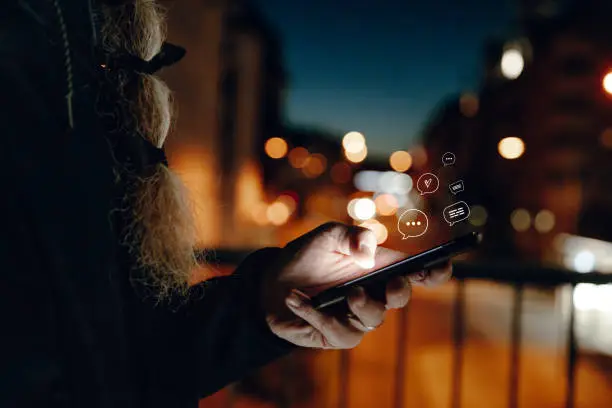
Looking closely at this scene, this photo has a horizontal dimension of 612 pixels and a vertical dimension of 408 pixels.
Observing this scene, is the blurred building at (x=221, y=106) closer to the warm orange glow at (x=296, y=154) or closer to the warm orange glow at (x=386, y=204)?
the warm orange glow at (x=386, y=204)

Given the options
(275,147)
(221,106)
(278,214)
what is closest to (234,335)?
(221,106)

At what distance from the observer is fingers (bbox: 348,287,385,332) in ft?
3.77

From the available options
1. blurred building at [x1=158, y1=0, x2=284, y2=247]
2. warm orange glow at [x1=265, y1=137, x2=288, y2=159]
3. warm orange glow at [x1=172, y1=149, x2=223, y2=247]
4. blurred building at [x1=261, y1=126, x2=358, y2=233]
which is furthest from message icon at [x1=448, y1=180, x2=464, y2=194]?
warm orange glow at [x1=265, y1=137, x2=288, y2=159]

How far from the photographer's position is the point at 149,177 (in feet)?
4.27

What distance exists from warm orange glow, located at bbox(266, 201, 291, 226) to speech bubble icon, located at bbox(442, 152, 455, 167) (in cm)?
3072

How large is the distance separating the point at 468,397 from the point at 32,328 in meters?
5.27

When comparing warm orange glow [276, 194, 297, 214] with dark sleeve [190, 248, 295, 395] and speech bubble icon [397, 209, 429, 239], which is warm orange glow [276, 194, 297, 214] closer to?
dark sleeve [190, 248, 295, 395]

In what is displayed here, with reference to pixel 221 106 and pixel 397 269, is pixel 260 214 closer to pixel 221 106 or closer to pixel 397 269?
pixel 221 106

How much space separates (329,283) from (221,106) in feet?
51.1

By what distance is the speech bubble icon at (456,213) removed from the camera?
1.10 m

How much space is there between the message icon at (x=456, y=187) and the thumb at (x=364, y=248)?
0.21 m

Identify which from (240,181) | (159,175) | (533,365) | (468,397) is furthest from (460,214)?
(240,181)

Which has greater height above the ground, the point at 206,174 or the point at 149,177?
the point at 206,174

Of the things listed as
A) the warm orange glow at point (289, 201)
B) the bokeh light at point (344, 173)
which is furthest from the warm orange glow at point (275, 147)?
the bokeh light at point (344, 173)
